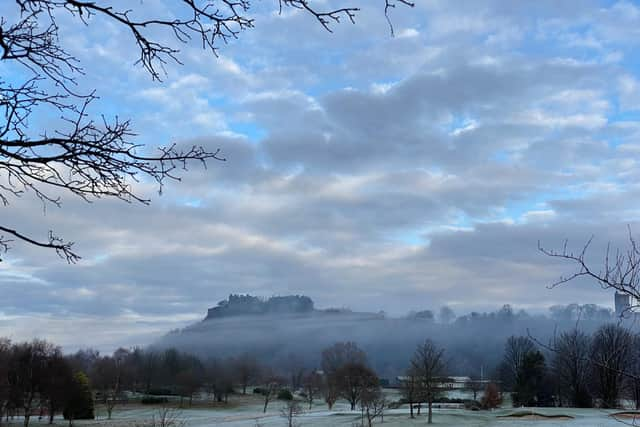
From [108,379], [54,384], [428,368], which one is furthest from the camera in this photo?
[108,379]

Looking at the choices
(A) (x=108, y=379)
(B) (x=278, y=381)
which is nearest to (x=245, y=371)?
(B) (x=278, y=381)

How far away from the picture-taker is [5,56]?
4.43m

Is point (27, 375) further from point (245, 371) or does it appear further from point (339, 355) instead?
point (339, 355)

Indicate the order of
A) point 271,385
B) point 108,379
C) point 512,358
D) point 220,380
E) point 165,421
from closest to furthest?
point 165,421
point 512,358
point 271,385
point 108,379
point 220,380

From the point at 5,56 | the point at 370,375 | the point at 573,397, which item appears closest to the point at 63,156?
the point at 5,56

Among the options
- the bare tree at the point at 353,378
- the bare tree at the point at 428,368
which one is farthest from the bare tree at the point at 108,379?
the bare tree at the point at 428,368

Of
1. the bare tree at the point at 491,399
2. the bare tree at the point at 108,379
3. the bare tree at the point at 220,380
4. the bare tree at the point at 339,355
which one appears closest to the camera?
the bare tree at the point at 491,399

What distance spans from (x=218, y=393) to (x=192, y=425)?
52230mm

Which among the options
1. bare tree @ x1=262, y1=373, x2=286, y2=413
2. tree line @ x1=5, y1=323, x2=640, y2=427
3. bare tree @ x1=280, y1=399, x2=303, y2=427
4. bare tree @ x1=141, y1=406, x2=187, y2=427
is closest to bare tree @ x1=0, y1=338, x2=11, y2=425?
tree line @ x1=5, y1=323, x2=640, y2=427

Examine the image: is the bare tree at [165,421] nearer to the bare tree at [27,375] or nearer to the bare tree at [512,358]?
the bare tree at [27,375]

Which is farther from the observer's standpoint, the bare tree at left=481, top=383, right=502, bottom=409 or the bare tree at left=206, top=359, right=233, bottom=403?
the bare tree at left=206, top=359, right=233, bottom=403

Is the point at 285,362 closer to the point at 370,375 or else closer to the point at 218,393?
the point at 218,393

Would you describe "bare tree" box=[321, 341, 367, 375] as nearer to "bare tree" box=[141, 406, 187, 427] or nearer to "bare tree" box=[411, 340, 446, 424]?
"bare tree" box=[411, 340, 446, 424]

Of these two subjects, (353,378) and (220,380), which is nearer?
(353,378)
